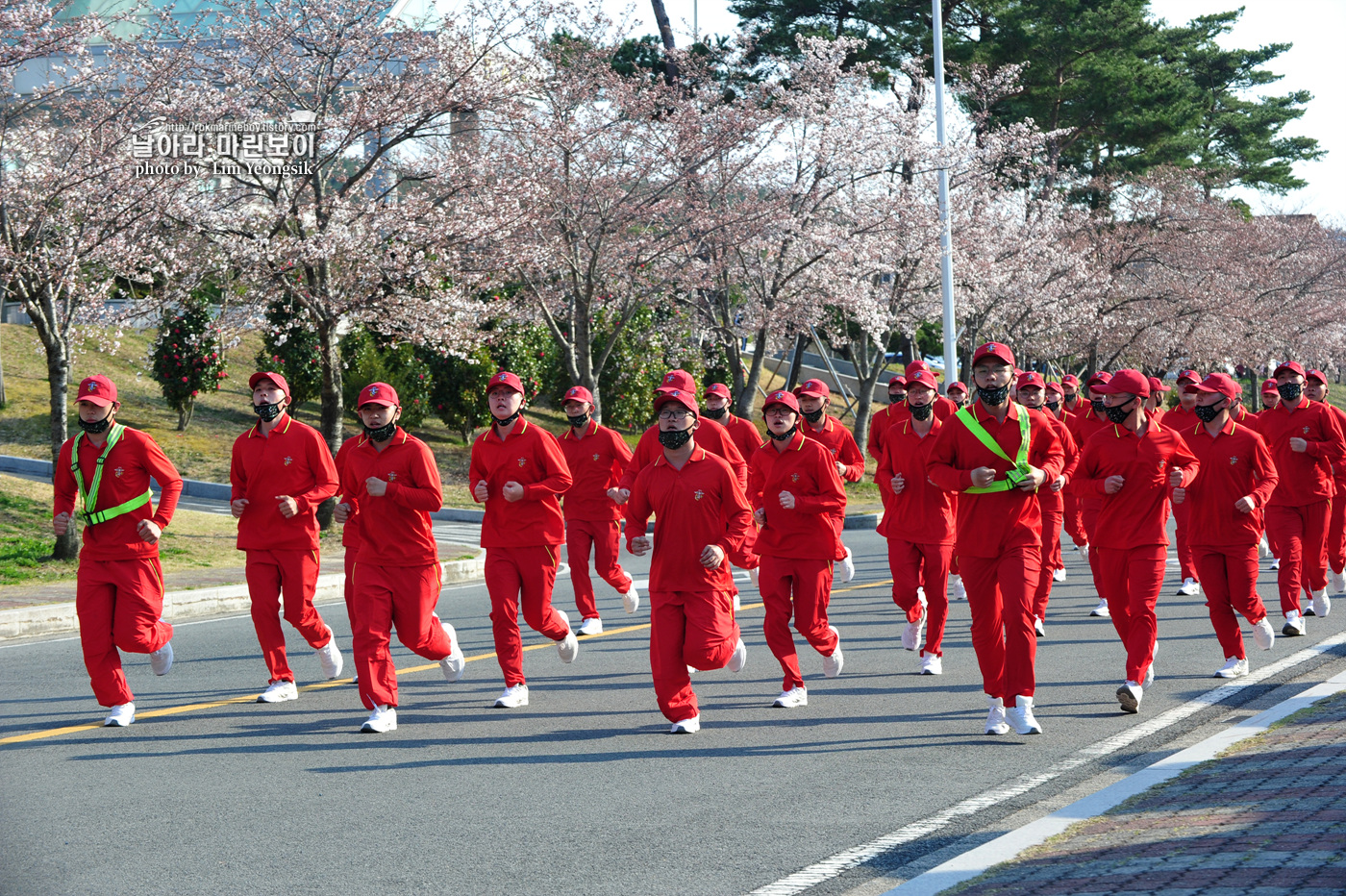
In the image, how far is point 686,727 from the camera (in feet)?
24.5

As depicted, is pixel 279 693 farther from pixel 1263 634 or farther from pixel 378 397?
pixel 1263 634

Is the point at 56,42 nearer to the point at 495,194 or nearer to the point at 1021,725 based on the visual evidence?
the point at 495,194

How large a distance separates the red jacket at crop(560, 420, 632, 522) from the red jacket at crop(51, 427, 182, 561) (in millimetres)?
3961

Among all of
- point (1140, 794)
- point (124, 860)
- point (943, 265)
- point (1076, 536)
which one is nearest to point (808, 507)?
point (1140, 794)

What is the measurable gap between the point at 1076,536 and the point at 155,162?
39.2 feet

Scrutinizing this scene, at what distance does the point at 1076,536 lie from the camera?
1426 centimetres

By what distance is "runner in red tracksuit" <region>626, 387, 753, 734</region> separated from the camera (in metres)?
7.42

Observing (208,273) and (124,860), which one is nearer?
(124,860)

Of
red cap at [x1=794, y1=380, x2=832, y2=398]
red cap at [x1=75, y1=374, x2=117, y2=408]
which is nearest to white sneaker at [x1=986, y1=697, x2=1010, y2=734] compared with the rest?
red cap at [x1=794, y1=380, x2=832, y2=398]

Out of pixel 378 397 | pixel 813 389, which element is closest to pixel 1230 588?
pixel 813 389

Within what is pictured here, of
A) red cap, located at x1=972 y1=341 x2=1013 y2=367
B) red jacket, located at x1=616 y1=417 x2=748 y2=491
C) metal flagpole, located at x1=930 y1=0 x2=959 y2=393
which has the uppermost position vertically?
metal flagpole, located at x1=930 y1=0 x2=959 y2=393

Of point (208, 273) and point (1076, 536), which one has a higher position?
point (208, 273)

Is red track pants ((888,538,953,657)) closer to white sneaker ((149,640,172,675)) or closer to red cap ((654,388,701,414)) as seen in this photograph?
red cap ((654,388,701,414))

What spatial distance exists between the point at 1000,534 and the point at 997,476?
309 millimetres
